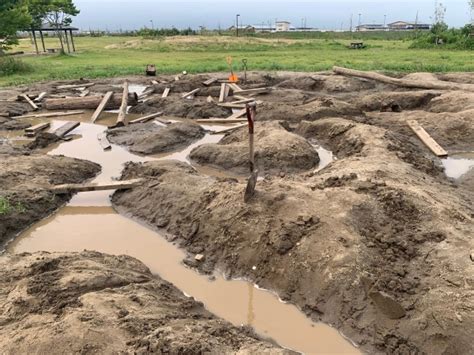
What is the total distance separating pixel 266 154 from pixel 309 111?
4528mm

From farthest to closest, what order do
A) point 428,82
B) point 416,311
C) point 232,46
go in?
point 232,46 → point 428,82 → point 416,311

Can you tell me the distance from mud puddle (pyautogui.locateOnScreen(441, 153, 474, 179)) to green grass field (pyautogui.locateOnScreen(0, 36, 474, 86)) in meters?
13.3

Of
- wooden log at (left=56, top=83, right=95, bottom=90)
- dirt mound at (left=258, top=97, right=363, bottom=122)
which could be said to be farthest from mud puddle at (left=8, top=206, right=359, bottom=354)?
wooden log at (left=56, top=83, right=95, bottom=90)

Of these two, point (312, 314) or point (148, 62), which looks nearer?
point (312, 314)

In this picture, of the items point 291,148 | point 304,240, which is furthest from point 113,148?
point 304,240

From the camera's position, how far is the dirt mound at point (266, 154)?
1109cm

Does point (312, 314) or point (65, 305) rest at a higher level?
point (65, 305)

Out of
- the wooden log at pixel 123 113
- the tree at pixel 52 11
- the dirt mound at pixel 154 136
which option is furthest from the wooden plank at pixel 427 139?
the tree at pixel 52 11

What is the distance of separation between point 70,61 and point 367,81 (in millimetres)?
20630

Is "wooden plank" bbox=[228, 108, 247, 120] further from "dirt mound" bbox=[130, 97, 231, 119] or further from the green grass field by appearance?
the green grass field

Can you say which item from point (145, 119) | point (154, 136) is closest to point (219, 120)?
point (145, 119)

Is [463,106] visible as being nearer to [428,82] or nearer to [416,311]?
[428,82]

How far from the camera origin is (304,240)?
677 cm

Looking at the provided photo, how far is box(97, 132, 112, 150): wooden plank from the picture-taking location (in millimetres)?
13219
